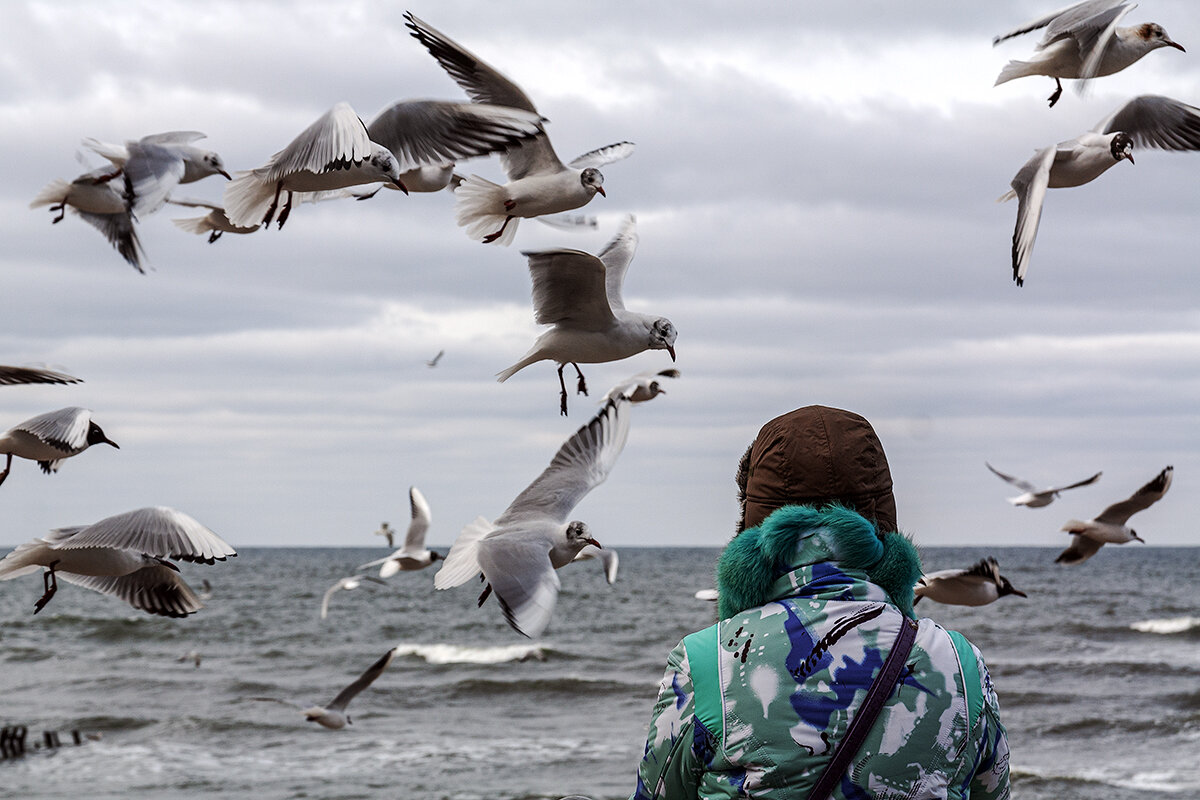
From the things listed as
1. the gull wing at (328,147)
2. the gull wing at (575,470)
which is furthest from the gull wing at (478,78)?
the gull wing at (575,470)

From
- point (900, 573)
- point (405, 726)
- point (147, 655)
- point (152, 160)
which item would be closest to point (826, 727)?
point (900, 573)

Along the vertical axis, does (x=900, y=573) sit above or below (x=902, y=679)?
above

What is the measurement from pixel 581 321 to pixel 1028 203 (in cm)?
167

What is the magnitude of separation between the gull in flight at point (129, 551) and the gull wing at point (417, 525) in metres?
5.25

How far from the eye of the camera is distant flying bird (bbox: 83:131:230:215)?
519cm

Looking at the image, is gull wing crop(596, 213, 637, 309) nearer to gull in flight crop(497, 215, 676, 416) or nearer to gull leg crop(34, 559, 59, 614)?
gull in flight crop(497, 215, 676, 416)

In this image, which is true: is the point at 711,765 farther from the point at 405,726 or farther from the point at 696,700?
the point at 405,726

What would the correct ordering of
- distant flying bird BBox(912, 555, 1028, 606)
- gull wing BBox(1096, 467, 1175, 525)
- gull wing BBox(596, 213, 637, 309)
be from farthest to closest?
gull wing BBox(1096, 467, 1175, 525) < distant flying bird BBox(912, 555, 1028, 606) < gull wing BBox(596, 213, 637, 309)

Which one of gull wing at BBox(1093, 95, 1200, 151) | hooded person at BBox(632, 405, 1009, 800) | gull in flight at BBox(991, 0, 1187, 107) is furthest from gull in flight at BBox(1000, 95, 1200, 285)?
hooded person at BBox(632, 405, 1009, 800)

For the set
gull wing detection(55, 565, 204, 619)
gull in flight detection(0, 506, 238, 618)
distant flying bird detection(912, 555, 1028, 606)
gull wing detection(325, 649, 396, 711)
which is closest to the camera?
gull in flight detection(0, 506, 238, 618)

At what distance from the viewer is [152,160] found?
5.45 metres

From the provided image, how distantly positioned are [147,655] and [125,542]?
21.5 metres

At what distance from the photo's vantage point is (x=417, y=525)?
34.6 feet

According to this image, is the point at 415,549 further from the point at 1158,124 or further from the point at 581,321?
the point at 1158,124
